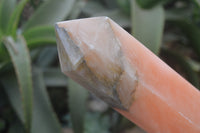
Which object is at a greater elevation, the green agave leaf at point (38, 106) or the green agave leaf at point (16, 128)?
the green agave leaf at point (38, 106)

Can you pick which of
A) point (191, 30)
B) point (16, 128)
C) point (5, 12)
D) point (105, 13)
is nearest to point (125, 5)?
point (105, 13)

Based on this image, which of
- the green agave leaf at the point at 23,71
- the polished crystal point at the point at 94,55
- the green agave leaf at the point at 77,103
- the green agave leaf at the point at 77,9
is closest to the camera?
the polished crystal point at the point at 94,55

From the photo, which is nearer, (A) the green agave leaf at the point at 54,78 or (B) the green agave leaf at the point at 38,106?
(B) the green agave leaf at the point at 38,106

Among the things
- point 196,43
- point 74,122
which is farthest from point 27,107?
point 196,43

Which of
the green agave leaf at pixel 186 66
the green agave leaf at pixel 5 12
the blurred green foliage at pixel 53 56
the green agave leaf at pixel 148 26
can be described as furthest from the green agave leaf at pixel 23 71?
the green agave leaf at pixel 186 66

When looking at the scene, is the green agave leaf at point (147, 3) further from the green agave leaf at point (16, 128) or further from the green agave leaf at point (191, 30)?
the green agave leaf at point (16, 128)

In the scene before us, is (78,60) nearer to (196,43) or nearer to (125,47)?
(125,47)
